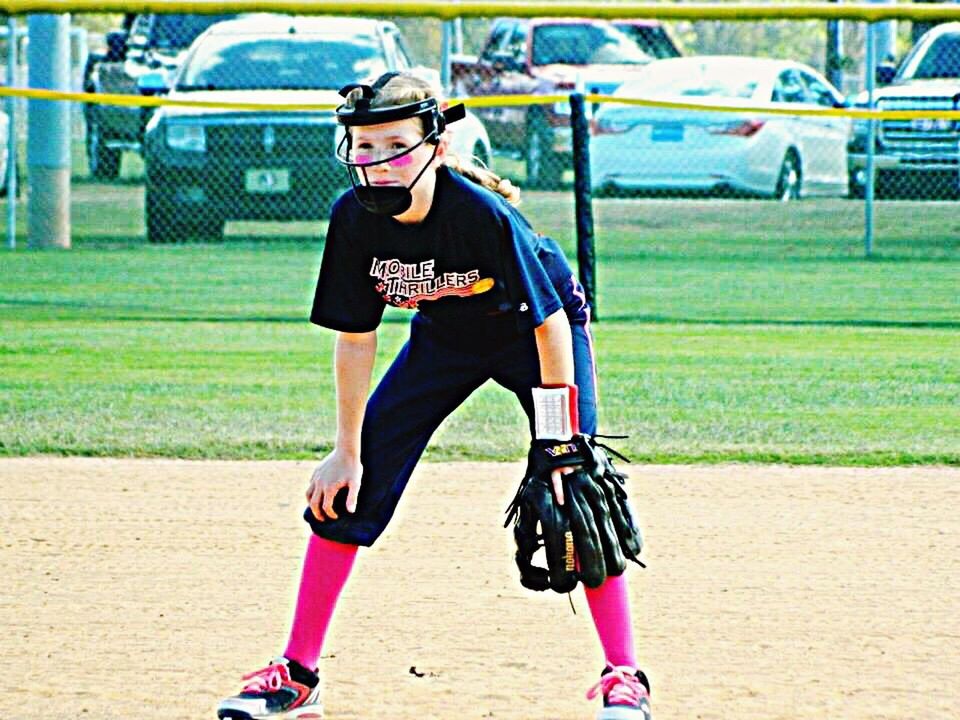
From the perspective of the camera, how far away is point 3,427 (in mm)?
8031

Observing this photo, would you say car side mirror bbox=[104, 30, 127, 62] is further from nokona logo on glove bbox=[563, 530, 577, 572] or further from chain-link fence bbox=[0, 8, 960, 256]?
nokona logo on glove bbox=[563, 530, 577, 572]


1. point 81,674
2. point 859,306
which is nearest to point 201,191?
point 859,306

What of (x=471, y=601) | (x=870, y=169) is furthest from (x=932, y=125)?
(x=471, y=601)

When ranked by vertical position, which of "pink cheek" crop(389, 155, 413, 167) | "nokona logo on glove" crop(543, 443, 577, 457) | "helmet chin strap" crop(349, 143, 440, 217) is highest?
"pink cheek" crop(389, 155, 413, 167)

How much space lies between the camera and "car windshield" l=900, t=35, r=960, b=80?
14.7 metres

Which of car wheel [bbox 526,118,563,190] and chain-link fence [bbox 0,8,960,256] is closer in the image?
chain-link fence [bbox 0,8,960,256]

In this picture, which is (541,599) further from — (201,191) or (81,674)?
(201,191)

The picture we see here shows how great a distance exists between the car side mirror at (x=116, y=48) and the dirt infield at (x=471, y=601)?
15373 millimetres

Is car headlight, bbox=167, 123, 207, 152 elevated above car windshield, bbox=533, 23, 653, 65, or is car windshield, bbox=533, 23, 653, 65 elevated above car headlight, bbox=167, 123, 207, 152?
car windshield, bbox=533, 23, 653, 65

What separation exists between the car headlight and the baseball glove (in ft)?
32.6

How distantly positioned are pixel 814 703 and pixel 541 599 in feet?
3.86

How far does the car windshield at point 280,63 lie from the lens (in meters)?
14.2

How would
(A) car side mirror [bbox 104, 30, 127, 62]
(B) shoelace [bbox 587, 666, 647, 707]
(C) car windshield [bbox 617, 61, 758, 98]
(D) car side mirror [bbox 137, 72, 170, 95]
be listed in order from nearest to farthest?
(B) shoelace [bbox 587, 666, 647, 707]
(D) car side mirror [bbox 137, 72, 170, 95]
(C) car windshield [bbox 617, 61, 758, 98]
(A) car side mirror [bbox 104, 30, 127, 62]

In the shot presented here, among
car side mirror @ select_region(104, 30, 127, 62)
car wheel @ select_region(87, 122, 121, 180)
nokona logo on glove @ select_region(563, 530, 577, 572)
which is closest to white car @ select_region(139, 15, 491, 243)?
car wheel @ select_region(87, 122, 121, 180)
